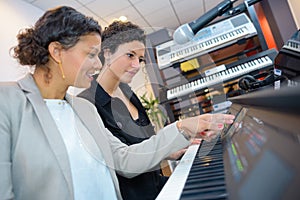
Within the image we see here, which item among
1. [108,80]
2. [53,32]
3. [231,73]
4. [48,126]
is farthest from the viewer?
[231,73]

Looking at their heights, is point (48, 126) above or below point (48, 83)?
below

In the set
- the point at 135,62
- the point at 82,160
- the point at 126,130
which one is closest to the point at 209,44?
the point at 135,62

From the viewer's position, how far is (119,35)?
0.91m

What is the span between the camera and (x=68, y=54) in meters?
0.80

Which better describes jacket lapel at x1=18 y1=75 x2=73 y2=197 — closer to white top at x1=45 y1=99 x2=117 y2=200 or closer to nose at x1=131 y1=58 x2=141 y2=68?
white top at x1=45 y1=99 x2=117 y2=200

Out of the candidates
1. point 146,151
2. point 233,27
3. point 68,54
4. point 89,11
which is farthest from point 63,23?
point 89,11

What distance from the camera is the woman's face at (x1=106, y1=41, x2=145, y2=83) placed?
2.88ft

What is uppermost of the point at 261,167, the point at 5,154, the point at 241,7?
the point at 241,7

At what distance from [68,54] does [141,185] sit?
1.92 feet

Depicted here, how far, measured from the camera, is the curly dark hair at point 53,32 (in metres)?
0.79

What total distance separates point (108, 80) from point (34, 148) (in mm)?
511

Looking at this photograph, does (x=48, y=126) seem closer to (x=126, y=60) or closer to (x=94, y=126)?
(x=94, y=126)

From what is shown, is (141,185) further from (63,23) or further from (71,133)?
(63,23)

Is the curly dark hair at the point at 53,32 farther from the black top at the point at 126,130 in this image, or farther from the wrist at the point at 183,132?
the wrist at the point at 183,132
